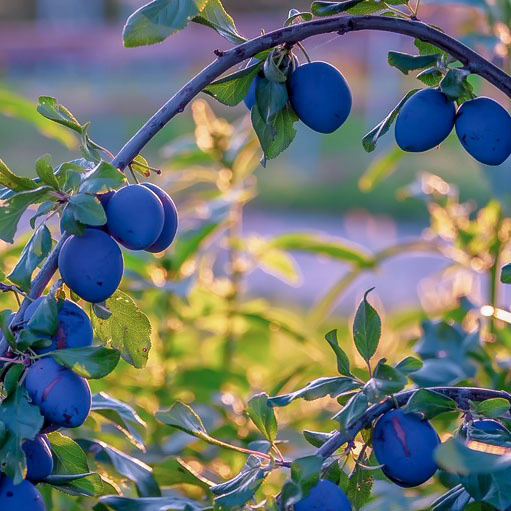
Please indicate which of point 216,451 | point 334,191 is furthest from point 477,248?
point 334,191

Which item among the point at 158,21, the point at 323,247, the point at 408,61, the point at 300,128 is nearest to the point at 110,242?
the point at 158,21

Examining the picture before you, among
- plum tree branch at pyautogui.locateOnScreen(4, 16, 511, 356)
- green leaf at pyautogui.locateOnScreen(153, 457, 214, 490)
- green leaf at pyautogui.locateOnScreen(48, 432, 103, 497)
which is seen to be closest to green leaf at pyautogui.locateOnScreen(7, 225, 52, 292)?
plum tree branch at pyautogui.locateOnScreen(4, 16, 511, 356)

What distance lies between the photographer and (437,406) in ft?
1.88

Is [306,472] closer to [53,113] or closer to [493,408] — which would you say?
[493,408]

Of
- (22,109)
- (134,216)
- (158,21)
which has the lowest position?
(22,109)

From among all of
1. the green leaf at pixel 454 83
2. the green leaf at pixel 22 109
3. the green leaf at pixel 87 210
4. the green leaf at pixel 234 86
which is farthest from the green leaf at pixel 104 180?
the green leaf at pixel 22 109

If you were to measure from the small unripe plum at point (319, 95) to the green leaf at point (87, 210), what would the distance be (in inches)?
6.6

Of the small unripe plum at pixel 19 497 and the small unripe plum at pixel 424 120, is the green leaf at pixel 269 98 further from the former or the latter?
the small unripe plum at pixel 19 497

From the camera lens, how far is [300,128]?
26.0ft

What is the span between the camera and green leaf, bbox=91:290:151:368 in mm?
626

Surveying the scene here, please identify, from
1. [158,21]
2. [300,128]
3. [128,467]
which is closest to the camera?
[158,21]

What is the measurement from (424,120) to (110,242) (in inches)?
8.7

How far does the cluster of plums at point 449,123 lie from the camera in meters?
0.63

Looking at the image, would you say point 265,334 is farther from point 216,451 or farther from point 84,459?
point 84,459
